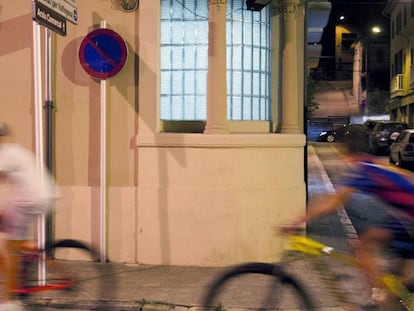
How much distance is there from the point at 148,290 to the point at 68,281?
58.7 inches

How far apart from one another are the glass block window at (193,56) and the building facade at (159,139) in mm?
13

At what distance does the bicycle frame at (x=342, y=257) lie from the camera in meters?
3.99

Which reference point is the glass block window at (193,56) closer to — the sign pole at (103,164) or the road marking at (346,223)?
the sign pole at (103,164)

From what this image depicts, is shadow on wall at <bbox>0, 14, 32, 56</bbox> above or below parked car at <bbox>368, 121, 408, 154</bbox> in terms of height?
above

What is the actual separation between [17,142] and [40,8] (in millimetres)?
2470

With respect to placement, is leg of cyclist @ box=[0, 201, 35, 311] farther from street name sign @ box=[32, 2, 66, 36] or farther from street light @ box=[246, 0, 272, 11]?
street light @ box=[246, 0, 272, 11]

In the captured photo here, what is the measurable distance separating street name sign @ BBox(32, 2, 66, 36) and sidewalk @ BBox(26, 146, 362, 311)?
8.38ft

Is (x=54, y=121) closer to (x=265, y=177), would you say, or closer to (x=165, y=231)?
(x=165, y=231)

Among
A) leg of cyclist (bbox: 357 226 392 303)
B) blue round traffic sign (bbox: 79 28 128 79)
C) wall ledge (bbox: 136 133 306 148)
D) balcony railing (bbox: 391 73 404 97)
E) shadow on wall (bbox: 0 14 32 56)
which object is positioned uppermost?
balcony railing (bbox: 391 73 404 97)

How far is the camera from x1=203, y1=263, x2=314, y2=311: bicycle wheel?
4.00 m

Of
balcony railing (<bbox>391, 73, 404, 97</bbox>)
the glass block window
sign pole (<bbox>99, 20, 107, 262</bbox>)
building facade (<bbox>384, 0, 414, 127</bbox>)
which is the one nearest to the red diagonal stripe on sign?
sign pole (<bbox>99, 20, 107, 262</bbox>)

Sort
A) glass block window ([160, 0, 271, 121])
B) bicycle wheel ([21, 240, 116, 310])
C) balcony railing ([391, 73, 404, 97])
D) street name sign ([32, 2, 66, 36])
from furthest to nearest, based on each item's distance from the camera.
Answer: balcony railing ([391, 73, 404, 97]) < glass block window ([160, 0, 271, 121]) < street name sign ([32, 2, 66, 36]) < bicycle wheel ([21, 240, 116, 310])

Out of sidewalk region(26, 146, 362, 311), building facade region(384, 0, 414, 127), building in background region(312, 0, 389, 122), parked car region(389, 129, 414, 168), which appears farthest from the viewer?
building in background region(312, 0, 389, 122)

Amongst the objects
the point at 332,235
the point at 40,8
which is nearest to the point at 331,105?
the point at 332,235
